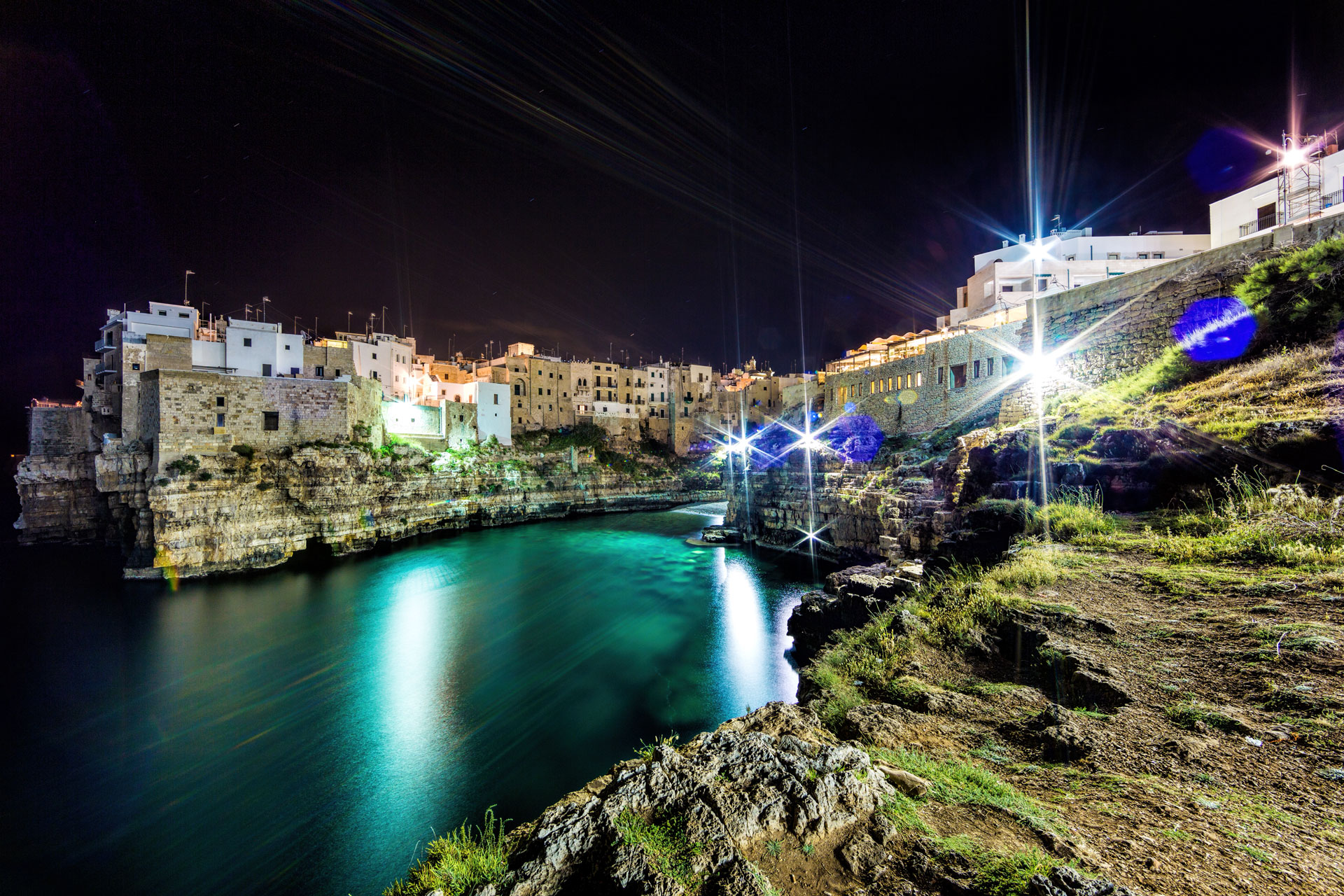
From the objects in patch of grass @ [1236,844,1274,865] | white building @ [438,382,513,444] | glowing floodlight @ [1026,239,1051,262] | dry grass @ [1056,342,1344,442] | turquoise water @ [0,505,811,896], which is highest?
glowing floodlight @ [1026,239,1051,262]

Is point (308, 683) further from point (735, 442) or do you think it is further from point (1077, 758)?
point (735, 442)

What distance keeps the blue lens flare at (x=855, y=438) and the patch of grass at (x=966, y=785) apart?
2185 cm

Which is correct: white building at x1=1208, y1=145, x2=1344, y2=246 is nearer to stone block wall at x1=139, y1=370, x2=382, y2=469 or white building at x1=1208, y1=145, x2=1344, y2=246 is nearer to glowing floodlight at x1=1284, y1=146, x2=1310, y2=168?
glowing floodlight at x1=1284, y1=146, x2=1310, y2=168

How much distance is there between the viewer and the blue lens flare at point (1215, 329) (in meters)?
10.0

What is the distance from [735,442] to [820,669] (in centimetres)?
4591

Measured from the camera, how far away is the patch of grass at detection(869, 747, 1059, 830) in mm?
2652

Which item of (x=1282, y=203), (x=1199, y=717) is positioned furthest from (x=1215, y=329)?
(x=1282, y=203)

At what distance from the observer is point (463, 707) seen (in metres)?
11.0

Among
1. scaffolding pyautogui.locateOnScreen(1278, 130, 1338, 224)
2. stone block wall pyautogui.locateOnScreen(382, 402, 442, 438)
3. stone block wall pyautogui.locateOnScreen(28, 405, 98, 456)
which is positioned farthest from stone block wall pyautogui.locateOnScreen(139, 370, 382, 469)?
scaffolding pyautogui.locateOnScreen(1278, 130, 1338, 224)

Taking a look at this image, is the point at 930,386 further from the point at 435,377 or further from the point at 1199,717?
the point at 435,377

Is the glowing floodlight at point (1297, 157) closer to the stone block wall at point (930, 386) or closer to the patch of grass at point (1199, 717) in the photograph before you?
the stone block wall at point (930, 386)

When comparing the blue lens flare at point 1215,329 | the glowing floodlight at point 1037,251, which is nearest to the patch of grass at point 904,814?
the blue lens flare at point 1215,329

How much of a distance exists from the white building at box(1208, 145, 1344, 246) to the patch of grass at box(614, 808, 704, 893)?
76.8 ft

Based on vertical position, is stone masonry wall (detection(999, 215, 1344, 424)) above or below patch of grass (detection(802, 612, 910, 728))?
above
